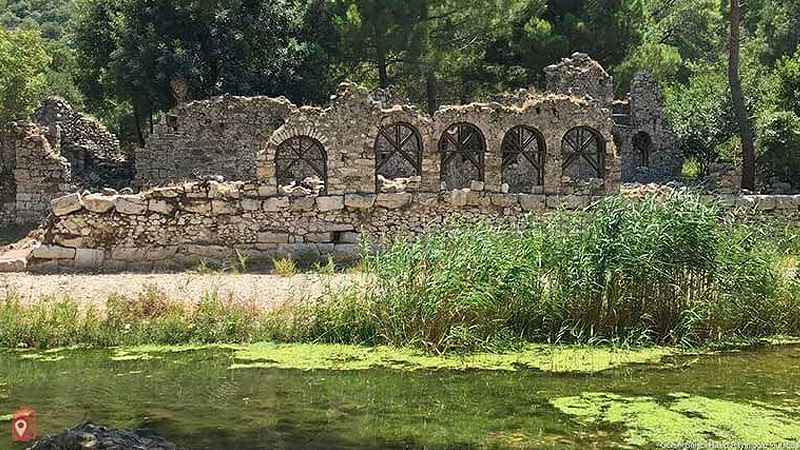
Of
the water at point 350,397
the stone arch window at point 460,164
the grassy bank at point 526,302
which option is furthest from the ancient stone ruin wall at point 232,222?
the water at point 350,397

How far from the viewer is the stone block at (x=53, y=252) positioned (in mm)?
16984

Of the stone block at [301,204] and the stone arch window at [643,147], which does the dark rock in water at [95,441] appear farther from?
the stone arch window at [643,147]

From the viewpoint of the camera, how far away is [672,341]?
39.6ft

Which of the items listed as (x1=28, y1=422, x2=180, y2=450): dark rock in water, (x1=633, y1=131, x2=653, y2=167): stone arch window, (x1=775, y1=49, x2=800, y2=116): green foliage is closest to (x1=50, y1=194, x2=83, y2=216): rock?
(x1=28, y1=422, x2=180, y2=450): dark rock in water

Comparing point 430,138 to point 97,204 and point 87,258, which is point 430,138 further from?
point 87,258

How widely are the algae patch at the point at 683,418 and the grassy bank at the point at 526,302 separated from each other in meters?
2.47

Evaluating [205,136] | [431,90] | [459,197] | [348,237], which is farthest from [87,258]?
[431,90]

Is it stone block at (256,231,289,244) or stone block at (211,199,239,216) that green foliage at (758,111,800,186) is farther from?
stone block at (211,199,239,216)

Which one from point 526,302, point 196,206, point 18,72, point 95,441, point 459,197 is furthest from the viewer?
point 18,72

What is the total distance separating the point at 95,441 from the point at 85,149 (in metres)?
22.6

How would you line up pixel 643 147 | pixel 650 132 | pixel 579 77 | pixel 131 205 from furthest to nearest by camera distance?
pixel 643 147, pixel 650 132, pixel 579 77, pixel 131 205

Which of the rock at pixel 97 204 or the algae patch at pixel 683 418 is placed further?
the rock at pixel 97 204

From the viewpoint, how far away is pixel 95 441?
677cm

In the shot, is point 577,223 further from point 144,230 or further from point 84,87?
point 84,87
